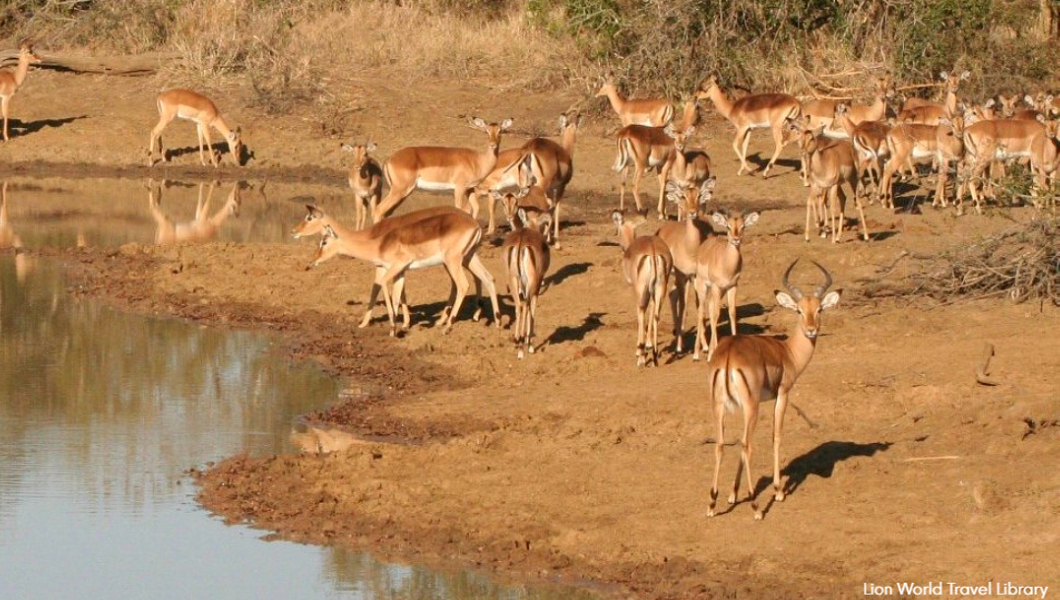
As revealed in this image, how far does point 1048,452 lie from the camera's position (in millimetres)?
10023

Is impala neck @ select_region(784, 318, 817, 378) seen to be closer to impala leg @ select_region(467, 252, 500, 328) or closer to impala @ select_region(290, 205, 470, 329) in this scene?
impala leg @ select_region(467, 252, 500, 328)

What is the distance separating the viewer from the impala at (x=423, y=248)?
14219 millimetres

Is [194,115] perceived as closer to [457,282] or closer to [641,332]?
[457,282]

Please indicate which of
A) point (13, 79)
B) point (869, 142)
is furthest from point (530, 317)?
point (13, 79)

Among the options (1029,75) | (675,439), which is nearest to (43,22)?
(1029,75)

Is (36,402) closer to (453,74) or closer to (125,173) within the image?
(125,173)

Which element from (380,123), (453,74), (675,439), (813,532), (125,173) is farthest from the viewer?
(453,74)

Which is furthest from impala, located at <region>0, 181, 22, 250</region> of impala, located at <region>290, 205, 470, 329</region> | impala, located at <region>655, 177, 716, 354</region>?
impala, located at <region>655, 177, 716, 354</region>

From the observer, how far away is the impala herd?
31.6ft

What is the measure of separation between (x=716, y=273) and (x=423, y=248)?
260 centimetres

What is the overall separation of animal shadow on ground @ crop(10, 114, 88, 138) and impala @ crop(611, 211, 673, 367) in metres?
15.0

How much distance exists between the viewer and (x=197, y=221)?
813 inches

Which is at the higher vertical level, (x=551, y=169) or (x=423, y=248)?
(x=551, y=169)

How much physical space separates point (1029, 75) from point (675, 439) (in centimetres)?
1813
